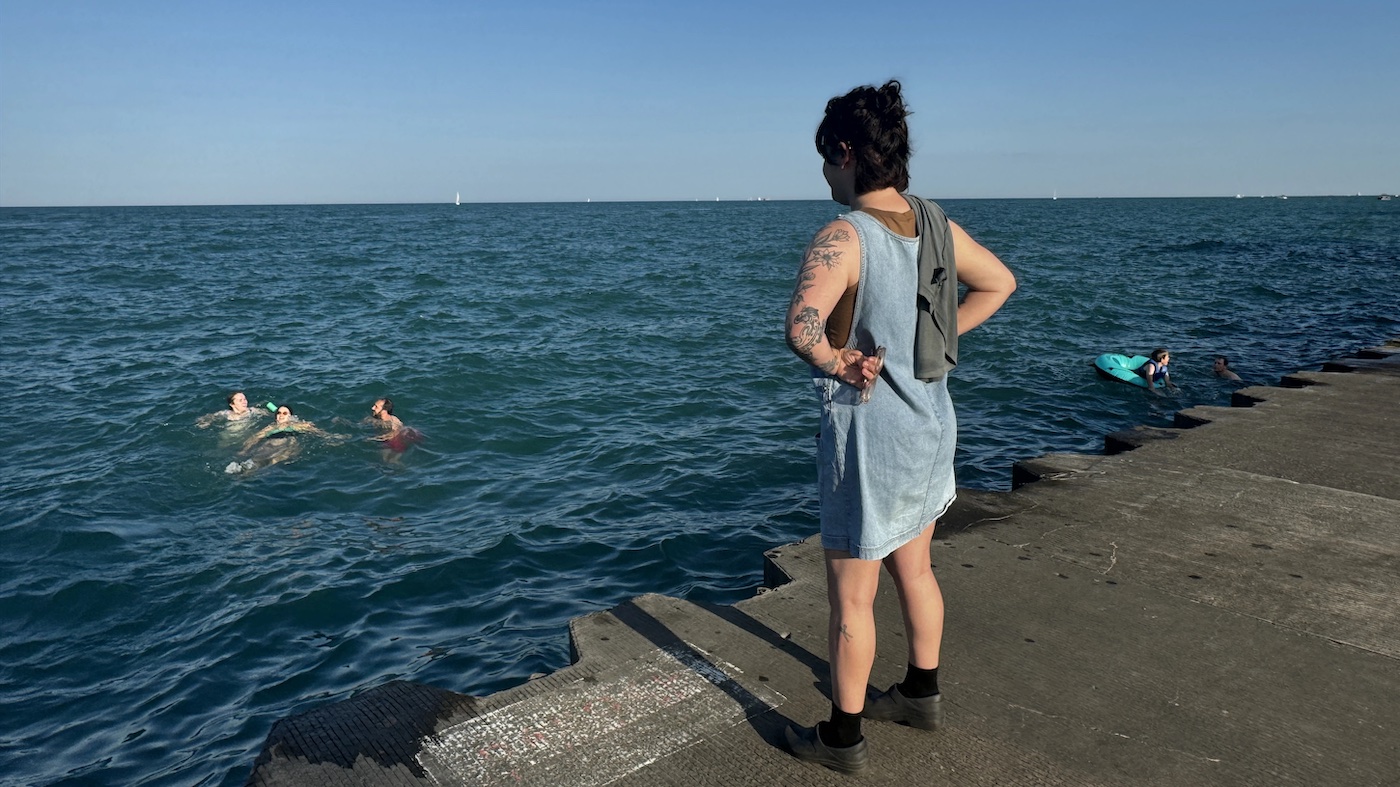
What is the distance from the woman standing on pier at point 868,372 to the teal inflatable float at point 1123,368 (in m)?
13.2

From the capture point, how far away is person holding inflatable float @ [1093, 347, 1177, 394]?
48.3ft

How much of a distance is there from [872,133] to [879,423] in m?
0.88

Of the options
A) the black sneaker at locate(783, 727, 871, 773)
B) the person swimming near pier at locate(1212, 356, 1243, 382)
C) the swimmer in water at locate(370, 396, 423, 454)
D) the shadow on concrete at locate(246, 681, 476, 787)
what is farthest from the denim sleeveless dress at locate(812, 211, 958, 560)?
the person swimming near pier at locate(1212, 356, 1243, 382)

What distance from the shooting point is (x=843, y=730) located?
3023 mm

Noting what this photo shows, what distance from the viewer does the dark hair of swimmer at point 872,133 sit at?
2740 mm

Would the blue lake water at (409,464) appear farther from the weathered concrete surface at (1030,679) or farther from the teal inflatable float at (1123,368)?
the weathered concrete surface at (1030,679)

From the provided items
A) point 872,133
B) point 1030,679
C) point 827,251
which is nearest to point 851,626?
point 1030,679

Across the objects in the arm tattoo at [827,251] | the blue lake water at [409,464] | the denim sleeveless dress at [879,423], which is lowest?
the blue lake water at [409,464]

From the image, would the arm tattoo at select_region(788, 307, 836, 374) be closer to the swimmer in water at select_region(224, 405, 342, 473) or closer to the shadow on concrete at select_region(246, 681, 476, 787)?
the shadow on concrete at select_region(246, 681, 476, 787)

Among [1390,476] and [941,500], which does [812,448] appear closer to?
[1390,476]

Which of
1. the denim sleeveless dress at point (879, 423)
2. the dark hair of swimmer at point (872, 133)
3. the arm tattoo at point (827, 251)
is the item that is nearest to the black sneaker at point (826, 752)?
the denim sleeveless dress at point (879, 423)

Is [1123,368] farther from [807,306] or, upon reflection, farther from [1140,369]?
[807,306]

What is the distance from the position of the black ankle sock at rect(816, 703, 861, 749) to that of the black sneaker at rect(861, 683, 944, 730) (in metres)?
0.22

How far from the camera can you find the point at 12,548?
331 inches
